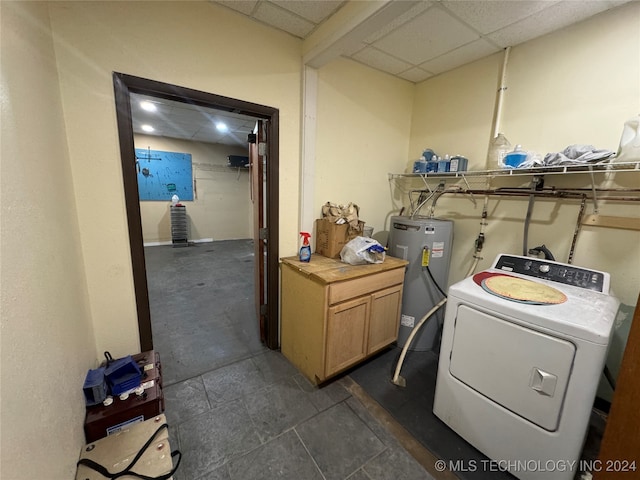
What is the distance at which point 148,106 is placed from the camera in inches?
145

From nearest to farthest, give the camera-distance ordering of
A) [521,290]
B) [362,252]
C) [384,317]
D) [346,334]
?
[521,290], [346,334], [362,252], [384,317]

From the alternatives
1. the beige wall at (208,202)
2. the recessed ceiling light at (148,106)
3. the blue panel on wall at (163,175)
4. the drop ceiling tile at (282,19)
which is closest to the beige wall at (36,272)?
the drop ceiling tile at (282,19)

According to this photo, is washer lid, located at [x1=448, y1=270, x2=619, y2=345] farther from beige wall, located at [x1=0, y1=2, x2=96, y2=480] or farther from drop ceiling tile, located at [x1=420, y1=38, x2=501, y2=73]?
drop ceiling tile, located at [x1=420, y1=38, x2=501, y2=73]

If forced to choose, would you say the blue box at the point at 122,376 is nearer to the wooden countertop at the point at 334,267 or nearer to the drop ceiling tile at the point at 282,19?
the wooden countertop at the point at 334,267

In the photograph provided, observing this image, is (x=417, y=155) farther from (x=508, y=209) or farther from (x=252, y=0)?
(x=252, y=0)

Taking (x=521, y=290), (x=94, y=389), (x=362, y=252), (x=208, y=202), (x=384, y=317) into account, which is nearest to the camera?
(x=94, y=389)

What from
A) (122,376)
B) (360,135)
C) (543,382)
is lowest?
(122,376)

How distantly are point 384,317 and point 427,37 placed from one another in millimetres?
2179

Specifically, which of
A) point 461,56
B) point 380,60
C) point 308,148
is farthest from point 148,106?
point 461,56

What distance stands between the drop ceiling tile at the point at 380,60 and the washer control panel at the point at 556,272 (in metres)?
1.88

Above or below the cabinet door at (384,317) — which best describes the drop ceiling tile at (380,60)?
above

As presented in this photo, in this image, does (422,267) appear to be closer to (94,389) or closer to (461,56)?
(461,56)

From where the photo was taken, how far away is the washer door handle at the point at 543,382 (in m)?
1.09

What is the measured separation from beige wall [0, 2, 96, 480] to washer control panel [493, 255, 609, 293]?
2347 millimetres
